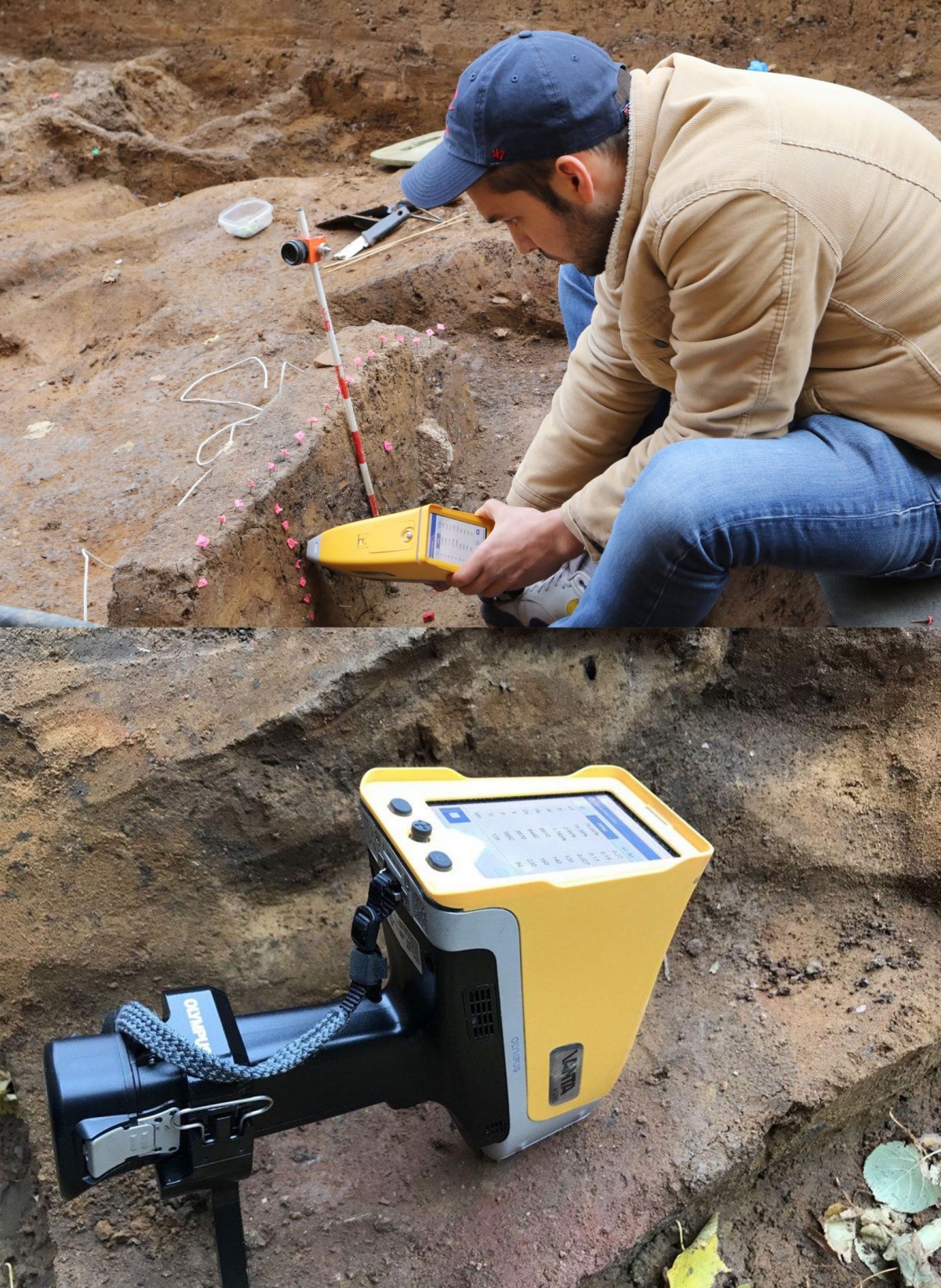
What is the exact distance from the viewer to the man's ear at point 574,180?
1.66 metres

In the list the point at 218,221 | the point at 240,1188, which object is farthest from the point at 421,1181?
the point at 218,221

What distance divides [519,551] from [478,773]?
0.55 meters

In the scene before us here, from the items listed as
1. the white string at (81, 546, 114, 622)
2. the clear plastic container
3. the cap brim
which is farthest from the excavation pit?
the clear plastic container

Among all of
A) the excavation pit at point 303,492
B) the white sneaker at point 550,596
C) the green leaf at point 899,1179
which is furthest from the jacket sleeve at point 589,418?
the green leaf at point 899,1179

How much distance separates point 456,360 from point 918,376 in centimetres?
191

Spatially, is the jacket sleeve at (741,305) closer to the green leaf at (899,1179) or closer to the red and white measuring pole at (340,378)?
the red and white measuring pole at (340,378)

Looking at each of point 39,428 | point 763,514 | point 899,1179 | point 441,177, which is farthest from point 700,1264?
point 39,428

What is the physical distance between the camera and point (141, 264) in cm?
431

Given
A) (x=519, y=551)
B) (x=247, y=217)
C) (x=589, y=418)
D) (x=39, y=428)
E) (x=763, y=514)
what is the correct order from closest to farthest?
(x=763, y=514) → (x=519, y=551) → (x=589, y=418) → (x=39, y=428) → (x=247, y=217)

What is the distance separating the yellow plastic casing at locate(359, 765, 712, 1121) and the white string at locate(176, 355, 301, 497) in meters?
1.39

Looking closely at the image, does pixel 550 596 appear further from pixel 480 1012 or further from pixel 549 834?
pixel 480 1012

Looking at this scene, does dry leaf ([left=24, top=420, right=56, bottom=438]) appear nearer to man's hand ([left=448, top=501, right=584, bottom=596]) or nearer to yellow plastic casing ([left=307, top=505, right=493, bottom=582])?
yellow plastic casing ([left=307, top=505, right=493, bottom=582])

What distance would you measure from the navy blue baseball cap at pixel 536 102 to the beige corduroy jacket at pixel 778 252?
6 centimetres

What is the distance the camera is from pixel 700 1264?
1.54 metres
